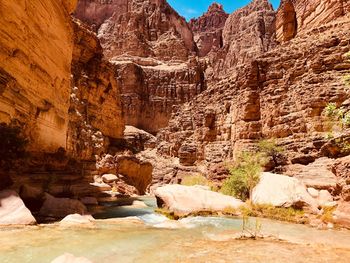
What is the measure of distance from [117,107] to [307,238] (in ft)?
130

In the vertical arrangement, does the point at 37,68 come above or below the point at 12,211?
above

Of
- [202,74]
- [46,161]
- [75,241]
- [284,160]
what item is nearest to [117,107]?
[284,160]

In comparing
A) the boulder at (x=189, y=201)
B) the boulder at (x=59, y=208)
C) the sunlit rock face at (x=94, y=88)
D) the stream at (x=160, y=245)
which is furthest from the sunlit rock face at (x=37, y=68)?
the sunlit rock face at (x=94, y=88)

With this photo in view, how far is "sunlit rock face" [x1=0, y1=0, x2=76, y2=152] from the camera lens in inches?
494

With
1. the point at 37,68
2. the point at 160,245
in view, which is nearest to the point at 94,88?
the point at 37,68

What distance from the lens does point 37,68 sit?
1525 cm

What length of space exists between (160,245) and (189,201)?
7.76 meters

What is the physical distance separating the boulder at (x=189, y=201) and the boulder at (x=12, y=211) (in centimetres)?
756

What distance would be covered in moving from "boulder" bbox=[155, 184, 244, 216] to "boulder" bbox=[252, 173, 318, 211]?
1.60 metres

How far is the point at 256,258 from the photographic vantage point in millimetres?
6793

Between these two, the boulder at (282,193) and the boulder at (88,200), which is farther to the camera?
the boulder at (88,200)

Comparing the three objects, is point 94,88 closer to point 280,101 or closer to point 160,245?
point 280,101

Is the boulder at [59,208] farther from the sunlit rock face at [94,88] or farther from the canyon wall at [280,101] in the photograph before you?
the canyon wall at [280,101]

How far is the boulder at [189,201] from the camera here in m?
15.6
